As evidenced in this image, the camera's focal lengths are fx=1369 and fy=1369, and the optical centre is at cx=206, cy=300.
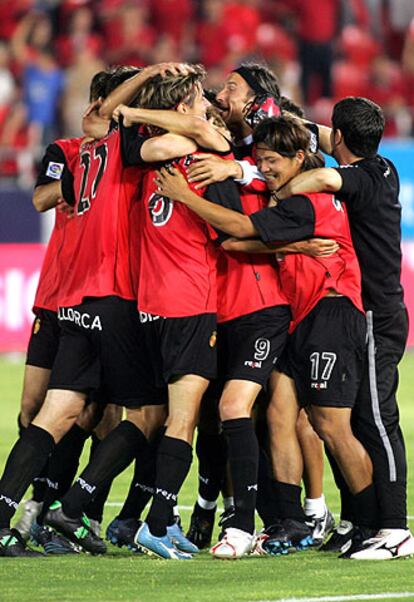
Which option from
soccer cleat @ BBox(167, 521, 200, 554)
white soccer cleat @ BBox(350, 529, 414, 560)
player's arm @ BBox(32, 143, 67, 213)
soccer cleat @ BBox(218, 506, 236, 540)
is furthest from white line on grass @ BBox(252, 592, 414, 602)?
player's arm @ BBox(32, 143, 67, 213)

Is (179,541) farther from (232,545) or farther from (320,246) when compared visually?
(320,246)

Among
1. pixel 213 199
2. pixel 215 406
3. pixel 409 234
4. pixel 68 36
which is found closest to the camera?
pixel 213 199

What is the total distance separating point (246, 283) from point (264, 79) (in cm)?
125

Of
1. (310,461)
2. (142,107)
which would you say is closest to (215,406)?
(310,461)

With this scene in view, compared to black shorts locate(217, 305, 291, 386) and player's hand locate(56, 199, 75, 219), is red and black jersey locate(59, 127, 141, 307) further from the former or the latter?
black shorts locate(217, 305, 291, 386)

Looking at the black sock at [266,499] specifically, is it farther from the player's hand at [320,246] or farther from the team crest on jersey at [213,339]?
the player's hand at [320,246]

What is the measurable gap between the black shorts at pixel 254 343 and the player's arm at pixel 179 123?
0.86 meters

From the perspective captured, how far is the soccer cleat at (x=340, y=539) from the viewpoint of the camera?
6781 mm

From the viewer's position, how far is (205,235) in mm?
6781

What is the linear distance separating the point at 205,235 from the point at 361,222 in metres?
0.77

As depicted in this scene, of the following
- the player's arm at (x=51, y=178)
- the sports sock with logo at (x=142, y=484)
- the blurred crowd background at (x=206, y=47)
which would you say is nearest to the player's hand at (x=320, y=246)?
the sports sock with logo at (x=142, y=484)

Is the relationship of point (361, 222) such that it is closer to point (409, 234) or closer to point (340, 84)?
point (409, 234)

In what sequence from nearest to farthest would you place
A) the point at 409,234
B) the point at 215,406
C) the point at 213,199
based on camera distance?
1. the point at 213,199
2. the point at 215,406
3. the point at 409,234

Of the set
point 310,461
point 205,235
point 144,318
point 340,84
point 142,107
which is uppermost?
point 340,84
